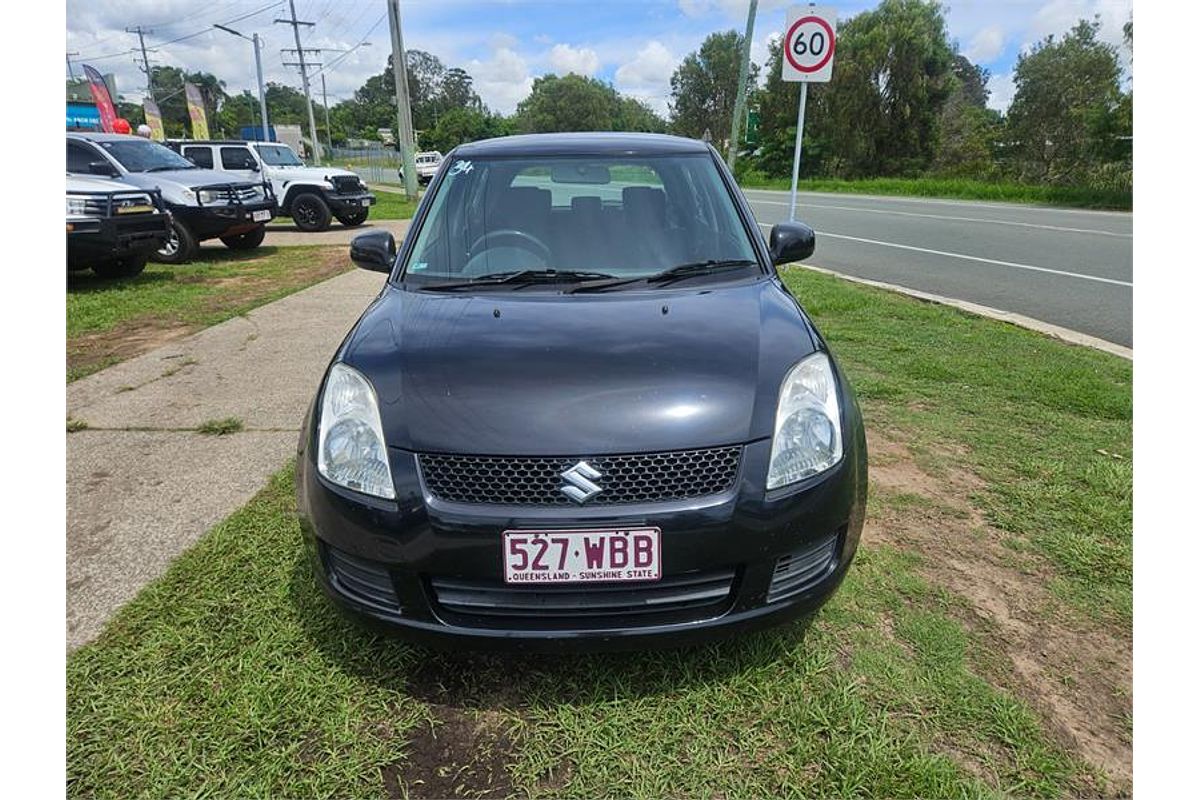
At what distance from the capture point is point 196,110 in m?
28.3

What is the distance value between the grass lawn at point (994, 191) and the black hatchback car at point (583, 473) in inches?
830

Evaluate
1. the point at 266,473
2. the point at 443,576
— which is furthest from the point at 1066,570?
the point at 266,473

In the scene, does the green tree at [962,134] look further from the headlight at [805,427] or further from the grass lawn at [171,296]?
the headlight at [805,427]

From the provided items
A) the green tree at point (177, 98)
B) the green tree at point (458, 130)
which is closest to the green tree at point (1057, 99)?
the green tree at point (458, 130)

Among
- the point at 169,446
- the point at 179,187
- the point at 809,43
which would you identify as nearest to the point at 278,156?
the point at 179,187

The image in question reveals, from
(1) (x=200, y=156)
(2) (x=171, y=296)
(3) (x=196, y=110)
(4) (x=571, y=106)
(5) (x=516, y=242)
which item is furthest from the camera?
(4) (x=571, y=106)

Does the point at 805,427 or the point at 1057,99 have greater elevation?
the point at 1057,99

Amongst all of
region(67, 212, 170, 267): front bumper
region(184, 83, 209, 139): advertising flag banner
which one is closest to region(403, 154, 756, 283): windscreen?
region(67, 212, 170, 267): front bumper

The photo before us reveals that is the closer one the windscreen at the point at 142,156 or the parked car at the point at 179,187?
the parked car at the point at 179,187

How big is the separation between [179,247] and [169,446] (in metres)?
7.69

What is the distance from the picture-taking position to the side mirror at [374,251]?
2986mm

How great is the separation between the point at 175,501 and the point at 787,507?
271 centimetres

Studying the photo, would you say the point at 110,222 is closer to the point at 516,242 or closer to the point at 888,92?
the point at 516,242

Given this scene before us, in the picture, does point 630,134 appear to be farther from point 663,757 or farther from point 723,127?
point 723,127
